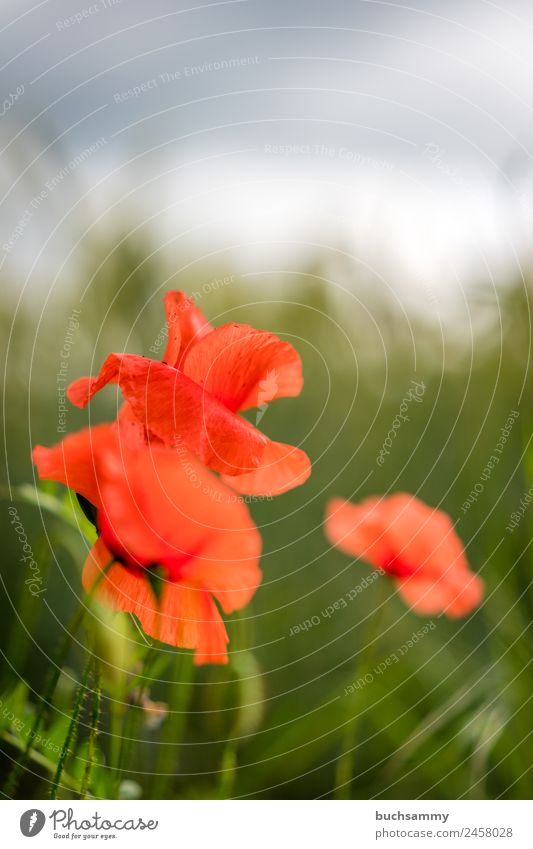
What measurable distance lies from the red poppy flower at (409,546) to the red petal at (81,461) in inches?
7.4

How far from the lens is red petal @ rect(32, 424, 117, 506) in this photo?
31 cm

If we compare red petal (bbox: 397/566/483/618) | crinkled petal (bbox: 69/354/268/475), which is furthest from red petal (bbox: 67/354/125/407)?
red petal (bbox: 397/566/483/618)

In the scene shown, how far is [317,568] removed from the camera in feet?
1.83

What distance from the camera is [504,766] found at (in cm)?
50

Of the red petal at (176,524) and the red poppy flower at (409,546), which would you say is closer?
the red petal at (176,524)

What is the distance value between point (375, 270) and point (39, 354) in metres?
0.24

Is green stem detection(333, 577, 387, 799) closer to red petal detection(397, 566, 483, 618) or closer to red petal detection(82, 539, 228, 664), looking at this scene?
red petal detection(397, 566, 483, 618)

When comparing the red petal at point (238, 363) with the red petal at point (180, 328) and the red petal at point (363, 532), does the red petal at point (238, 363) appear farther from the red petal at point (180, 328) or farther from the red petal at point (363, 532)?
the red petal at point (363, 532)

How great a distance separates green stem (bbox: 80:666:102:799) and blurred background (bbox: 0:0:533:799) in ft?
0.18

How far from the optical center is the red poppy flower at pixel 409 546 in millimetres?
435

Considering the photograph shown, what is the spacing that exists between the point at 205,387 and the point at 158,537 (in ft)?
0.24
